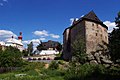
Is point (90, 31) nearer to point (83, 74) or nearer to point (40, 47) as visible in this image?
point (83, 74)

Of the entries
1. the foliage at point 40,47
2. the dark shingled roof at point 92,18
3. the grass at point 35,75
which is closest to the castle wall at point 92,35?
the dark shingled roof at point 92,18

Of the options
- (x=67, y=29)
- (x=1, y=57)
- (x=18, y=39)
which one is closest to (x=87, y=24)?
(x=67, y=29)

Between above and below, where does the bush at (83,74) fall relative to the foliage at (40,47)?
below

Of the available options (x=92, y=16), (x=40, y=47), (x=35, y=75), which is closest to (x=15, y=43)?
(x=40, y=47)

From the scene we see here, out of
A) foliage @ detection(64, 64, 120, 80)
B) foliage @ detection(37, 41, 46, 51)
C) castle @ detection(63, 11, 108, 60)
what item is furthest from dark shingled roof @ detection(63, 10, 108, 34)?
foliage @ detection(37, 41, 46, 51)

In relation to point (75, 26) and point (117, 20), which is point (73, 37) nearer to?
point (75, 26)

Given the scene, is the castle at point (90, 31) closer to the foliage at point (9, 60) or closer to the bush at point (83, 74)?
the foliage at point (9, 60)

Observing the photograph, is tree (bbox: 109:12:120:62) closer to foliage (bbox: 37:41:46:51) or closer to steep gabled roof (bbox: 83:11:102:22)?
steep gabled roof (bbox: 83:11:102:22)

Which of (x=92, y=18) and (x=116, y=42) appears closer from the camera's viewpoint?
(x=116, y=42)

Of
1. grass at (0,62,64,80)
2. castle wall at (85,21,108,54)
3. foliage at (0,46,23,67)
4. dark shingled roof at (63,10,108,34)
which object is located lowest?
grass at (0,62,64,80)

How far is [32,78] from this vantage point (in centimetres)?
2845

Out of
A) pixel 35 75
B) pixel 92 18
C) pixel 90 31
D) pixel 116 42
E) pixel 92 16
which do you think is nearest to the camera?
pixel 116 42

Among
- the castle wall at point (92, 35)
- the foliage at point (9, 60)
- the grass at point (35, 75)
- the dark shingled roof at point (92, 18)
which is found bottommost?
the grass at point (35, 75)

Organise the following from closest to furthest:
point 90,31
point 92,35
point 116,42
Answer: point 116,42 → point 92,35 → point 90,31
